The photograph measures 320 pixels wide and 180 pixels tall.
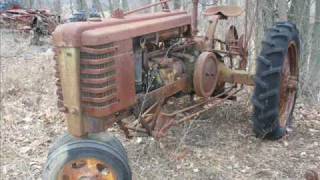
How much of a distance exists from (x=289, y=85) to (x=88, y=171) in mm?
2604

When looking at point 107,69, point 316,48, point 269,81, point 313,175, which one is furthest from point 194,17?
point 316,48

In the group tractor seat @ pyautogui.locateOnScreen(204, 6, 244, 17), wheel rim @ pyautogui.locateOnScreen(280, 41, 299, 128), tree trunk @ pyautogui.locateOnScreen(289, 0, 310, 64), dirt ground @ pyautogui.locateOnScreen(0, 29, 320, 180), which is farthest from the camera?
tree trunk @ pyautogui.locateOnScreen(289, 0, 310, 64)

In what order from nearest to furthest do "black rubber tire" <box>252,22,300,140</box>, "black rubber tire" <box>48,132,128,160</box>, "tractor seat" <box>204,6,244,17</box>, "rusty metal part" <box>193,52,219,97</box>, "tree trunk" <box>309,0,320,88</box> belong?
"black rubber tire" <box>48,132,128,160</box> < "black rubber tire" <box>252,22,300,140</box> < "rusty metal part" <box>193,52,219,97</box> < "tractor seat" <box>204,6,244,17</box> < "tree trunk" <box>309,0,320,88</box>

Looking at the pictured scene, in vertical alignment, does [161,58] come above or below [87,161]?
above

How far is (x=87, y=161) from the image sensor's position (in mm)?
3588

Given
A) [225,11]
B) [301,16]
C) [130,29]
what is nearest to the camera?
[130,29]

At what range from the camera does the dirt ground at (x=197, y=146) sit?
4.37 meters

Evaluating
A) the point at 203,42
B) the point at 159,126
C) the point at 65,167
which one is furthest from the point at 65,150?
the point at 203,42

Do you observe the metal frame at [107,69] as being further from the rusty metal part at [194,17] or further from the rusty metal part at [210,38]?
the rusty metal part at [210,38]

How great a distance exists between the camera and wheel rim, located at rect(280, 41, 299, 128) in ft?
16.7

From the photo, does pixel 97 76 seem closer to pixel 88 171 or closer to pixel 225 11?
pixel 88 171

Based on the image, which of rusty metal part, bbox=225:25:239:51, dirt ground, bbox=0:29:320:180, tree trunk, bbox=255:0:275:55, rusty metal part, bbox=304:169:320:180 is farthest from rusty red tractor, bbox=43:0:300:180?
tree trunk, bbox=255:0:275:55

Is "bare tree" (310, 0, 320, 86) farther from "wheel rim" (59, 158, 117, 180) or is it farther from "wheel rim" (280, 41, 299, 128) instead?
"wheel rim" (59, 158, 117, 180)

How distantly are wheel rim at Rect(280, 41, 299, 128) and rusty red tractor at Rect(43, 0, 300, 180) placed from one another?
0.01 metres
